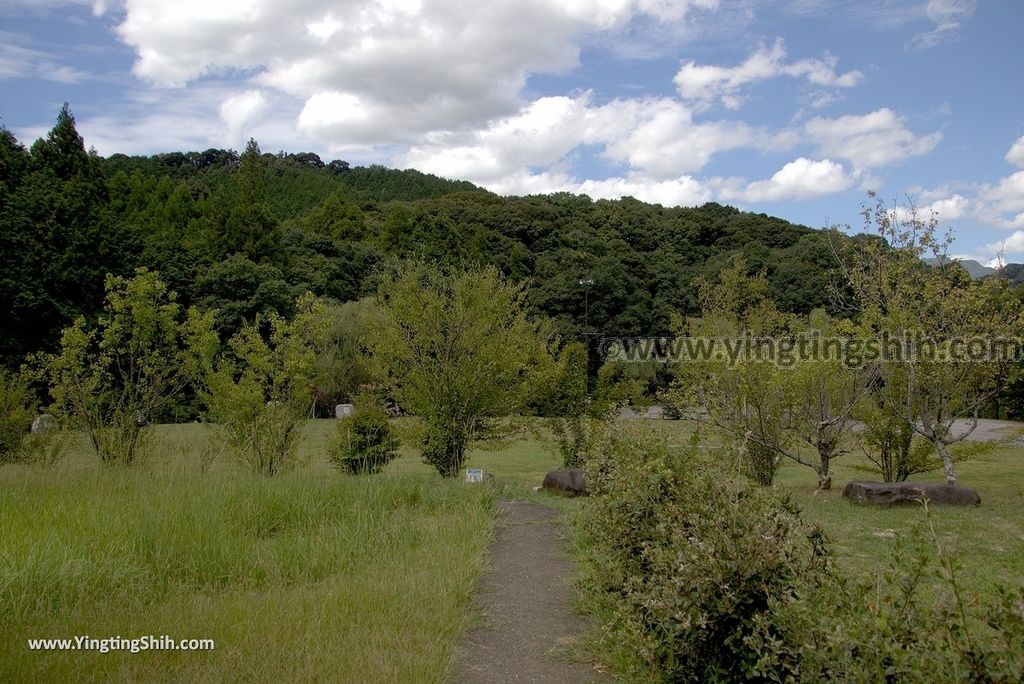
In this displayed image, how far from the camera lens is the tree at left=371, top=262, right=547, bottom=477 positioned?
1246 cm

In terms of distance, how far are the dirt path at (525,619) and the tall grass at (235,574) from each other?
0.17 m

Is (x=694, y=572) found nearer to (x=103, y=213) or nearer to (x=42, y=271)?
(x=42, y=271)

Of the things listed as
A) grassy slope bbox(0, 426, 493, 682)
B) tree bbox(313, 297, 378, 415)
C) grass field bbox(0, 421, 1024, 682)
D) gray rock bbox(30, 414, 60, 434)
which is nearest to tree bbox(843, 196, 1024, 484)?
grass field bbox(0, 421, 1024, 682)

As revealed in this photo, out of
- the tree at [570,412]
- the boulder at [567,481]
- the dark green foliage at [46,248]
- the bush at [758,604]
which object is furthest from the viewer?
the dark green foliage at [46,248]

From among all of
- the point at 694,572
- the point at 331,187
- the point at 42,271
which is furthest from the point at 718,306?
the point at 331,187

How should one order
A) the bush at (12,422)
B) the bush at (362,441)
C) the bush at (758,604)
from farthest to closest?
1. the bush at (362,441)
2. the bush at (12,422)
3. the bush at (758,604)

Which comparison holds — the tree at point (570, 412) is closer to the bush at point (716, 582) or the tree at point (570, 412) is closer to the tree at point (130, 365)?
the tree at point (130, 365)

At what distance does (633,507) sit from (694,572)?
1133 millimetres

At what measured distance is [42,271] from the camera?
1125 inches

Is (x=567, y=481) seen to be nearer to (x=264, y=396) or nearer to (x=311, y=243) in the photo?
(x=264, y=396)

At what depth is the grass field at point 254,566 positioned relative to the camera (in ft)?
11.2

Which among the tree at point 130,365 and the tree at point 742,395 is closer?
the tree at point 130,365

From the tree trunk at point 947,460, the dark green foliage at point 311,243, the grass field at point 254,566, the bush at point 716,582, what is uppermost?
the dark green foliage at point 311,243

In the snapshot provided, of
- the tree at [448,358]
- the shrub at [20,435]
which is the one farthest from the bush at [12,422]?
the tree at [448,358]
